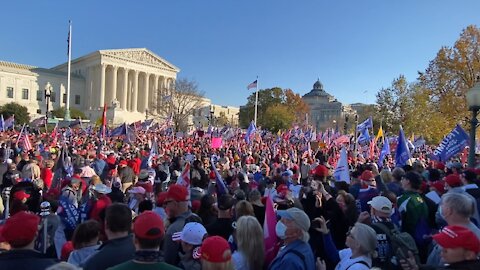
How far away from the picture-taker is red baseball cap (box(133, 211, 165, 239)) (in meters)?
3.05

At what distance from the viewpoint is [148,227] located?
3080mm

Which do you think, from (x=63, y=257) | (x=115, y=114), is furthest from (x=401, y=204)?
(x=115, y=114)

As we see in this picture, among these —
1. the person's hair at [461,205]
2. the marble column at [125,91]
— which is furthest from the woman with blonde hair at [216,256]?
the marble column at [125,91]

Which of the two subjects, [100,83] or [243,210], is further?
[100,83]

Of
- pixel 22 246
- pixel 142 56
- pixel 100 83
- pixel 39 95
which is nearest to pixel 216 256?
pixel 22 246

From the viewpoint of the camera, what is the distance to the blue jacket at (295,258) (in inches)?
149

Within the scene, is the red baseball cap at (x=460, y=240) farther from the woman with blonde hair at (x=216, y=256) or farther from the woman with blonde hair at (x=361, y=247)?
the woman with blonde hair at (x=216, y=256)

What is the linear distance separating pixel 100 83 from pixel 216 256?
302 feet

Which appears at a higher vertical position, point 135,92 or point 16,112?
point 135,92

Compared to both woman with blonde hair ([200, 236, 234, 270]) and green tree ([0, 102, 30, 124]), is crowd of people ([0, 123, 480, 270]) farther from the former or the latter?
green tree ([0, 102, 30, 124])

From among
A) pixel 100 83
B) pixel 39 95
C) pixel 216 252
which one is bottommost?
pixel 216 252

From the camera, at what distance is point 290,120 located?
7644 centimetres

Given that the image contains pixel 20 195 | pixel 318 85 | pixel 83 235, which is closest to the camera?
pixel 83 235

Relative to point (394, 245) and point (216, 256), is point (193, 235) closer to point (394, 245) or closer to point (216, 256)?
point (216, 256)
